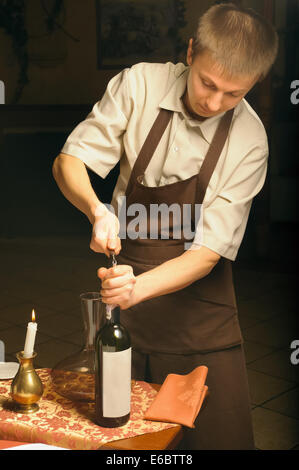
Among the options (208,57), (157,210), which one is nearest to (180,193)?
(157,210)

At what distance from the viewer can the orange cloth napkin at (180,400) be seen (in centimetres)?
131

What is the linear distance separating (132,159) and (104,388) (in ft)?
2.55

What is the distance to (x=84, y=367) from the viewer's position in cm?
143

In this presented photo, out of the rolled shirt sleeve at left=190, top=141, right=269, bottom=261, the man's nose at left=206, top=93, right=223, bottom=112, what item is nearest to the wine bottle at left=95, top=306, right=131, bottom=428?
the rolled shirt sleeve at left=190, top=141, right=269, bottom=261

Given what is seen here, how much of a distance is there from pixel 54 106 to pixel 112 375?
5.40m

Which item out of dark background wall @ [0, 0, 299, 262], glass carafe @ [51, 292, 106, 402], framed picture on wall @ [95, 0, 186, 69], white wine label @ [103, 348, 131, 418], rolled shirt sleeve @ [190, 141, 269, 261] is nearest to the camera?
white wine label @ [103, 348, 131, 418]

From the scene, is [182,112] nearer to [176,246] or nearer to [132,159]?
[132,159]

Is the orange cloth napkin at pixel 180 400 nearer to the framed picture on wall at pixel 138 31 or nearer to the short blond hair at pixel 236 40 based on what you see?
the short blond hair at pixel 236 40

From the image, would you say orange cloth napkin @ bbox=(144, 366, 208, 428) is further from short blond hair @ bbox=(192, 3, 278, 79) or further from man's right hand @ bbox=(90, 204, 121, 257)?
short blond hair @ bbox=(192, 3, 278, 79)

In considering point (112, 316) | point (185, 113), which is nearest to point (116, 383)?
point (112, 316)

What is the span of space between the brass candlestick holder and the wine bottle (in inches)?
5.5

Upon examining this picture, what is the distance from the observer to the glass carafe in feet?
4.52

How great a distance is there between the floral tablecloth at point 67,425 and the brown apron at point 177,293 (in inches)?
18.8

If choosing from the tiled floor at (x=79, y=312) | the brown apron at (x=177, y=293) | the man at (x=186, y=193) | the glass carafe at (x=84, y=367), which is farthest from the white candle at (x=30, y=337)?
the tiled floor at (x=79, y=312)
